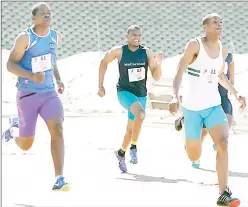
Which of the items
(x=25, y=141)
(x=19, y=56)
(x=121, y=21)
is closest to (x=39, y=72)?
(x=19, y=56)

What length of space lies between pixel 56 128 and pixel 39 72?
0.43 metres

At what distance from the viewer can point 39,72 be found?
5500mm

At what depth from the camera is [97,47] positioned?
1548 centimetres

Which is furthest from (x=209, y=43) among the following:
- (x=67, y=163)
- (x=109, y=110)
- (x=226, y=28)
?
(x=226, y=28)

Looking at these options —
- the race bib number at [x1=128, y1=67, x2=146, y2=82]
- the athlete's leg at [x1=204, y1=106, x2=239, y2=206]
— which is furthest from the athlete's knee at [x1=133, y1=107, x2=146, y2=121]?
the athlete's leg at [x1=204, y1=106, x2=239, y2=206]

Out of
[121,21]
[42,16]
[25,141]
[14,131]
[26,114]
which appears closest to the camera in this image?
A: [42,16]

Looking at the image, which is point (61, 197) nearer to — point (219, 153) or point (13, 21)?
point (219, 153)

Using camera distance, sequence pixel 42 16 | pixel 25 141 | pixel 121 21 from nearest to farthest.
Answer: pixel 42 16 → pixel 25 141 → pixel 121 21

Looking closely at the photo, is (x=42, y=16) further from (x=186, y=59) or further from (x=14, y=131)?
(x=14, y=131)

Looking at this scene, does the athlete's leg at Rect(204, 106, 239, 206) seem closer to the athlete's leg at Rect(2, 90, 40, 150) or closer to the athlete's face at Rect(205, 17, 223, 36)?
the athlete's face at Rect(205, 17, 223, 36)

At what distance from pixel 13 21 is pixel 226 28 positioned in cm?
422

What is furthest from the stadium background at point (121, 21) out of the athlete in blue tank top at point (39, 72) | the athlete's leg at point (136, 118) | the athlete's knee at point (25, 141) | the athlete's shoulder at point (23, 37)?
the athlete's shoulder at point (23, 37)

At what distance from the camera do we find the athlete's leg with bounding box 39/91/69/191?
538cm

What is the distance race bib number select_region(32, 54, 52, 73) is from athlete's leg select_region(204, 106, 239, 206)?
4.08ft
